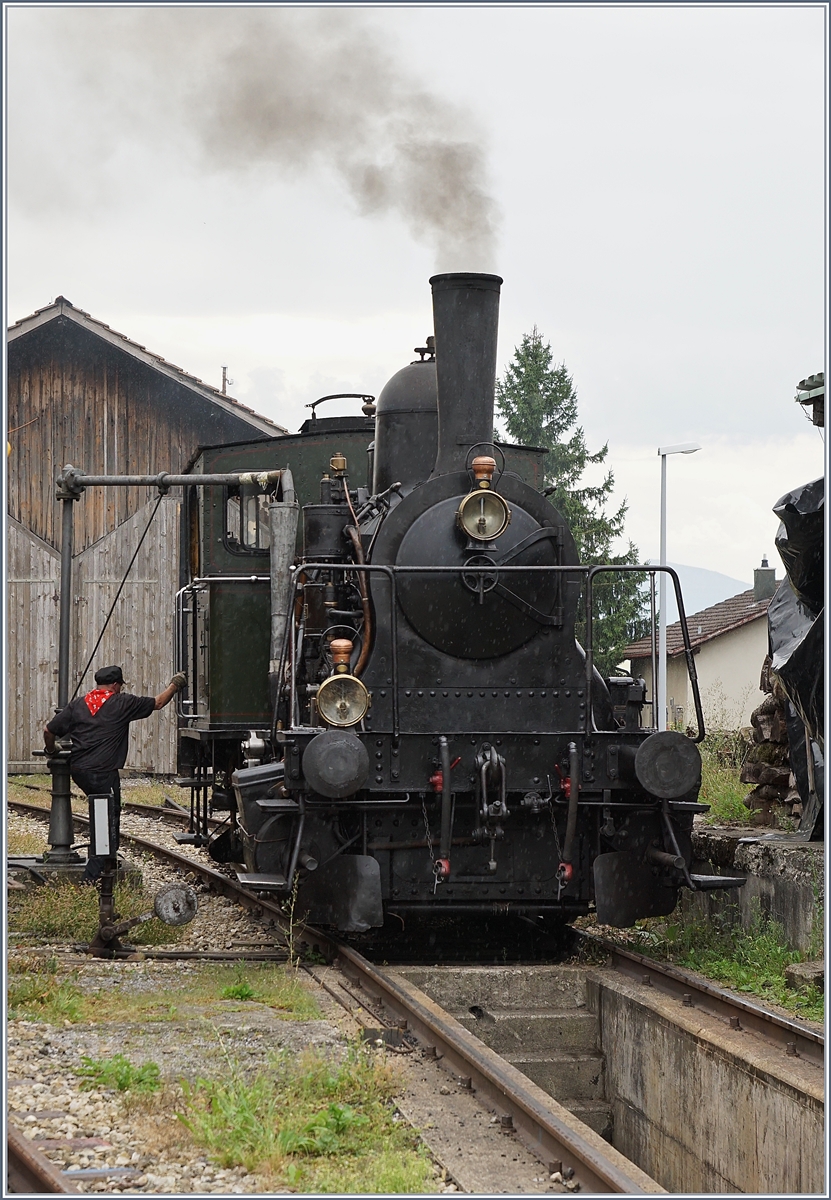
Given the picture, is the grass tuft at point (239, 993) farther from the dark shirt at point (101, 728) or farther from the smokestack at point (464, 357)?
the smokestack at point (464, 357)

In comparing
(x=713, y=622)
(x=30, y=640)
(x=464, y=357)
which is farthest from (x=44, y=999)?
(x=713, y=622)

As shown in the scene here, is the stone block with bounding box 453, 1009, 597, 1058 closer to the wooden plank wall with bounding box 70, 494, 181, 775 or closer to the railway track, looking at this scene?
the railway track

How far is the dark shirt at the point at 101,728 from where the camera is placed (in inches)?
347

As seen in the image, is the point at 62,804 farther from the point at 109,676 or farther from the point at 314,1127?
the point at 314,1127

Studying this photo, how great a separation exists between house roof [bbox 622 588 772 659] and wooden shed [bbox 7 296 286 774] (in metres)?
11.9

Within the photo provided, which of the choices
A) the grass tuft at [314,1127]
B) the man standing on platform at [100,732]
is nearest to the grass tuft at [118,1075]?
the grass tuft at [314,1127]

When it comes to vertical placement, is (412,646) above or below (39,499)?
below

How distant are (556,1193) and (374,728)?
3.48 metres

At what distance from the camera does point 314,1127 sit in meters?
4.53

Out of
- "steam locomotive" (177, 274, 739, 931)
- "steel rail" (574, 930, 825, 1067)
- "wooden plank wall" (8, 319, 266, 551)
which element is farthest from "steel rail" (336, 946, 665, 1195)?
"wooden plank wall" (8, 319, 266, 551)

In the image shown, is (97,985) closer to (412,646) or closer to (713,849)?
(412,646)

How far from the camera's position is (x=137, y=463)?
69.7 ft

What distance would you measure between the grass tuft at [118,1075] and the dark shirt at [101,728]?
3.65 metres

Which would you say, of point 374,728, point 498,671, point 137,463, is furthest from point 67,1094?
point 137,463
